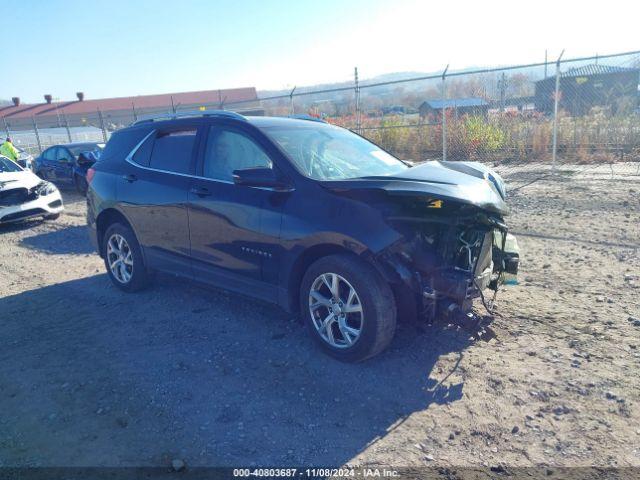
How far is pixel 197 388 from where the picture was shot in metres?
3.62

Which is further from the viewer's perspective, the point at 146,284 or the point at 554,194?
the point at 554,194

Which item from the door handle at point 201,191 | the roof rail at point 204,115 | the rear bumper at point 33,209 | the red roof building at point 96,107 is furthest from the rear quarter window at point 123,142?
the red roof building at point 96,107

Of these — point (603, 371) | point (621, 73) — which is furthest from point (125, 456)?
point (621, 73)

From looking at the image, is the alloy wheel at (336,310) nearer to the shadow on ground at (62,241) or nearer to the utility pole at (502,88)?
the shadow on ground at (62,241)

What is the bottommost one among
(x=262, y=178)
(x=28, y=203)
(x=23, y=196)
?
(x=28, y=203)

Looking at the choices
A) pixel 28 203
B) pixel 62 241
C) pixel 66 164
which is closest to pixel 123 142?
pixel 62 241

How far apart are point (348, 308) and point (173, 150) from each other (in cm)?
260

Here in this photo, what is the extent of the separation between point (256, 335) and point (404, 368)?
4.57 ft

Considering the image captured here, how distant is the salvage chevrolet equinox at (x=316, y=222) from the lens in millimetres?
3627

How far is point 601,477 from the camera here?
2598 mm

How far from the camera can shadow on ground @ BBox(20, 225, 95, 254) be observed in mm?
8000

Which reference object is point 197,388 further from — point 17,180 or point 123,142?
point 17,180

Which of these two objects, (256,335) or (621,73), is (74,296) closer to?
(256,335)

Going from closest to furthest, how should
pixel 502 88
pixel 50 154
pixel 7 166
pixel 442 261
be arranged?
pixel 442 261
pixel 7 166
pixel 502 88
pixel 50 154
